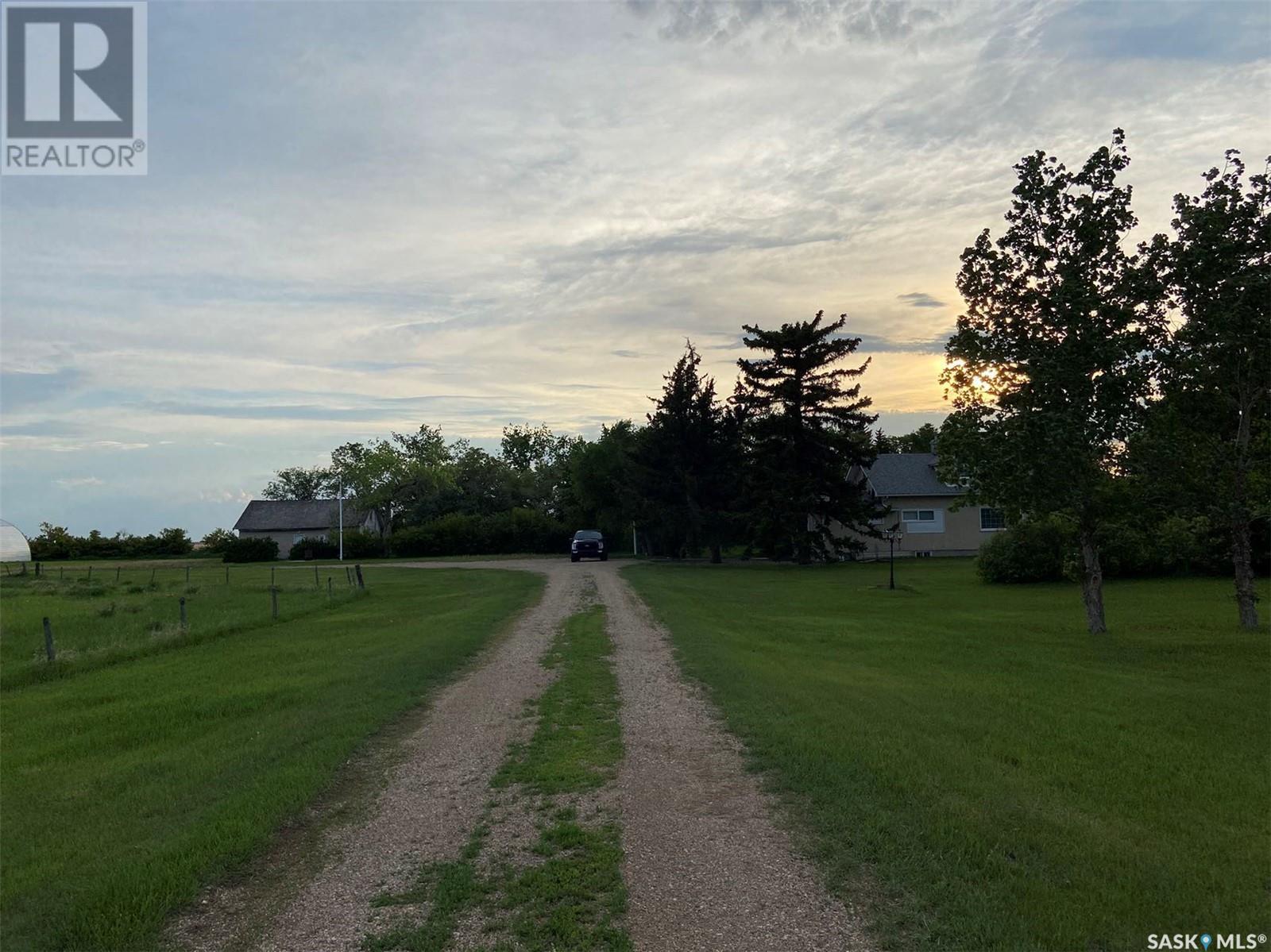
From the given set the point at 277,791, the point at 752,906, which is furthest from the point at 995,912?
the point at 277,791

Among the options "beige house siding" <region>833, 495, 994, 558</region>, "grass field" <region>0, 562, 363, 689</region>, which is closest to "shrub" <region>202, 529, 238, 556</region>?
"grass field" <region>0, 562, 363, 689</region>

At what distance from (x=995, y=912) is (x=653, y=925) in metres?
1.84

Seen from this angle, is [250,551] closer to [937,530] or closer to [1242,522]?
[937,530]

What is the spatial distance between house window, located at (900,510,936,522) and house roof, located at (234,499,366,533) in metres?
55.2

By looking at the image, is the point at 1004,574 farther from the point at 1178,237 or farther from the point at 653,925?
the point at 653,925

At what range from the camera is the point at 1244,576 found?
54.1ft

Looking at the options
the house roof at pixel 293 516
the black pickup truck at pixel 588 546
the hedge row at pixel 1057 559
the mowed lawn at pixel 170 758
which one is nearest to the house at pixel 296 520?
the house roof at pixel 293 516

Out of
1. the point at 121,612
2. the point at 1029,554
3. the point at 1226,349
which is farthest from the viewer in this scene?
the point at 1029,554

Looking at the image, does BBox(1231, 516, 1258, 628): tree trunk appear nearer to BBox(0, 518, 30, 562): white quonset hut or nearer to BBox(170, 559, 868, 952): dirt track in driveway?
BBox(170, 559, 868, 952): dirt track in driveway

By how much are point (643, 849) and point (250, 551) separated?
2628 inches

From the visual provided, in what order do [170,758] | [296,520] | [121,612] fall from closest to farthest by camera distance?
[170,758]
[121,612]
[296,520]

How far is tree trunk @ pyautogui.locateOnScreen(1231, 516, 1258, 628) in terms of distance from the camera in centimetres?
1609

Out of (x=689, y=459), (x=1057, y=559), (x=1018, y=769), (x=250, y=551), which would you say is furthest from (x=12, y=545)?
(x=1018, y=769)

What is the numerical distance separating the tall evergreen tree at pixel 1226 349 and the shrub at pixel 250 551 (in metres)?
63.5
